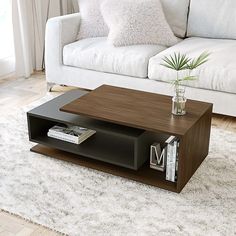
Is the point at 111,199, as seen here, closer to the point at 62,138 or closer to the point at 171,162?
the point at 171,162

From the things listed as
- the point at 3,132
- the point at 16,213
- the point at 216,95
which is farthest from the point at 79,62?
the point at 16,213

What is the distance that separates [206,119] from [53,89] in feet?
5.86

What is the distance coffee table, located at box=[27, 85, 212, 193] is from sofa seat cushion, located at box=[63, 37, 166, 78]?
575mm

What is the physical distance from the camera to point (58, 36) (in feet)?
11.1

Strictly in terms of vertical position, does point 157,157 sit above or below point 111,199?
above

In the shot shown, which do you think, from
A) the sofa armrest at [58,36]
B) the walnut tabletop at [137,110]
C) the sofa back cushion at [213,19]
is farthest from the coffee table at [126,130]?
the sofa back cushion at [213,19]

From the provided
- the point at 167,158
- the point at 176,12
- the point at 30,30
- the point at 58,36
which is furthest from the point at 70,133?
the point at 30,30

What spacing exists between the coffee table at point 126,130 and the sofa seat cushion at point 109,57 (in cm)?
58

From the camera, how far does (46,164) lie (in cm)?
243

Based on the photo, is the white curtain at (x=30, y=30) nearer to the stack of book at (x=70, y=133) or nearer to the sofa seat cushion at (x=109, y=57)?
the sofa seat cushion at (x=109, y=57)

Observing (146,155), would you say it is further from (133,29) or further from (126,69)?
(133,29)

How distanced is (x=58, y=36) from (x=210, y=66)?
4.28ft

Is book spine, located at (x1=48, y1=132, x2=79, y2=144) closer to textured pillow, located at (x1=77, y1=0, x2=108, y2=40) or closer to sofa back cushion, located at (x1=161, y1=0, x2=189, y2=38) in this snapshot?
textured pillow, located at (x1=77, y1=0, x2=108, y2=40)

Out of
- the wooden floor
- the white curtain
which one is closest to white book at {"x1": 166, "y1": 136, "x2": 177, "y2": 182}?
the wooden floor
